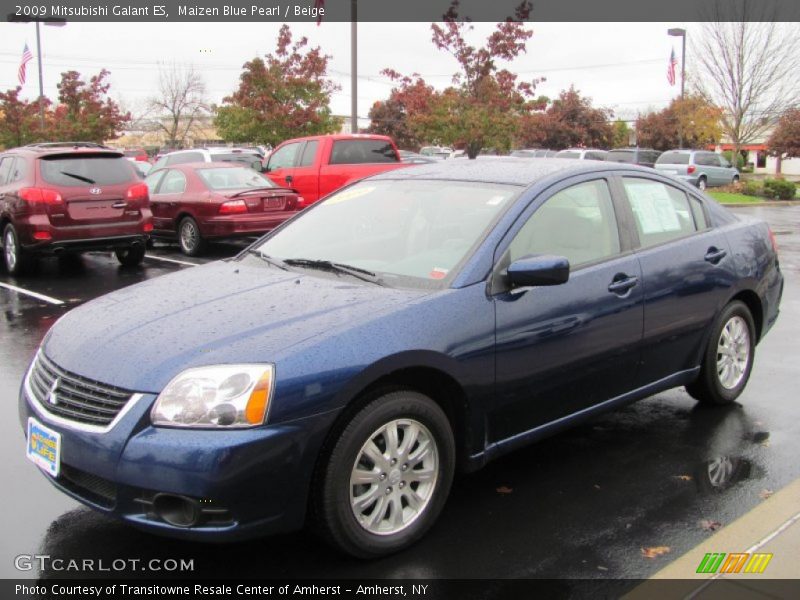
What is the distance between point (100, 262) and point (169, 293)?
9019 millimetres

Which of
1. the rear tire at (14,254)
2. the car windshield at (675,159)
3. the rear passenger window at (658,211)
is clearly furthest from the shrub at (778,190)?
the rear passenger window at (658,211)

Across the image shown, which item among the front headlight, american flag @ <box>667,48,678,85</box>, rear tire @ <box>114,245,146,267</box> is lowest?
rear tire @ <box>114,245,146,267</box>

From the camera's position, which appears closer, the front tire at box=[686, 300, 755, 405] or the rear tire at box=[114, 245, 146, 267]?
the front tire at box=[686, 300, 755, 405]

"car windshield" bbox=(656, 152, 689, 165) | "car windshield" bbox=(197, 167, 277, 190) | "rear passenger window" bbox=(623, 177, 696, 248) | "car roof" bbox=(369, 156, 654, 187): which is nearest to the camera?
"car roof" bbox=(369, 156, 654, 187)

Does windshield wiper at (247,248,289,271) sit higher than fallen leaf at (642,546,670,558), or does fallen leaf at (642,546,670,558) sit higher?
windshield wiper at (247,248,289,271)

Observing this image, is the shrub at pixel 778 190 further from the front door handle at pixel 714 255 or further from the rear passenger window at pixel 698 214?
the front door handle at pixel 714 255

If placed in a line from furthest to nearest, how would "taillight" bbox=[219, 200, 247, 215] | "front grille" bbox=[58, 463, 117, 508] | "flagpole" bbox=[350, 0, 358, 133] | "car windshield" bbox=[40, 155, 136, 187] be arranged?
1. "flagpole" bbox=[350, 0, 358, 133]
2. "taillight" bbox=[219, 200, 247, 215]
3. "car windshield" bbox=[40, 155, 136, 187]
4. "front grille" bbox=[58, 463, 117, 508]

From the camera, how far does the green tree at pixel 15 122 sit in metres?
33.6

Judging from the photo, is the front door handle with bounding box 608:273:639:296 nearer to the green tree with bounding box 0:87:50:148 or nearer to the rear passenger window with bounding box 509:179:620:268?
the rear passenger window with bounding box 509:179:620:268

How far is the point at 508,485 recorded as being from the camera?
4.16 metres

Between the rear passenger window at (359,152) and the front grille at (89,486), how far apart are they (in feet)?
A: 39.4

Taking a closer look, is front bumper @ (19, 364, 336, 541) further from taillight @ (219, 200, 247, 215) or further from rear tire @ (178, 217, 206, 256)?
rear tire @ (178, 217, 206, 256)

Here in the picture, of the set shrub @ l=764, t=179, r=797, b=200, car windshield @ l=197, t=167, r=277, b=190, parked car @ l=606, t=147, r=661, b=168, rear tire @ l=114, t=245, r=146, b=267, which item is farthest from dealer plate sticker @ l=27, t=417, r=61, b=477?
shrub @ l=764, t=179, r=797, b=200

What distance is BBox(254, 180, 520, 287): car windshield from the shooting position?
4020 millimetres
